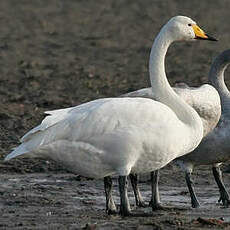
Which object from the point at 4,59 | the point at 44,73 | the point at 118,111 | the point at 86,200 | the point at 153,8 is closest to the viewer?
the point at 118,111

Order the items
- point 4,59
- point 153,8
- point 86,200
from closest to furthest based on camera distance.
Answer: point 86,200
point 4,59
point 153,8

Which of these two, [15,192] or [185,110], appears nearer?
[185,110]

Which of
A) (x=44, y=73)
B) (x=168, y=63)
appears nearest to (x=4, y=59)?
(x=44, y=73)

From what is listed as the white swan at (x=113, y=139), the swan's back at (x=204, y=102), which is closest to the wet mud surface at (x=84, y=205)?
the white swan at (x=113, y=139)

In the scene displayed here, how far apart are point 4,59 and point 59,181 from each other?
330 inches

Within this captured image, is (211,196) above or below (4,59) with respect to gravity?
below

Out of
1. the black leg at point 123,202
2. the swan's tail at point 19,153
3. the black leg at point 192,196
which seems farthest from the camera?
the black leg at point 192,196

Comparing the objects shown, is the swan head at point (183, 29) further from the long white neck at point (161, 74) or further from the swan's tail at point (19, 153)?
the swan's tail at point (19, 153)

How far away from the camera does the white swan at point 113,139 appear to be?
8.38 metres

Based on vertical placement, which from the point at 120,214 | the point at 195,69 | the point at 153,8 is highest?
the point at 153,8

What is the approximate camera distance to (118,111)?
855 cm

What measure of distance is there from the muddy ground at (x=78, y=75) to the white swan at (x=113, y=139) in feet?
1.50

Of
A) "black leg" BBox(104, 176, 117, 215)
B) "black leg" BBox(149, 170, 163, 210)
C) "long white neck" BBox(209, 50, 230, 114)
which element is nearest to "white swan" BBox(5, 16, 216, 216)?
"black leg" BBox(104, 176, 117, 215)

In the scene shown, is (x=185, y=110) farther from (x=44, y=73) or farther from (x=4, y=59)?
(x=4, y=59)
